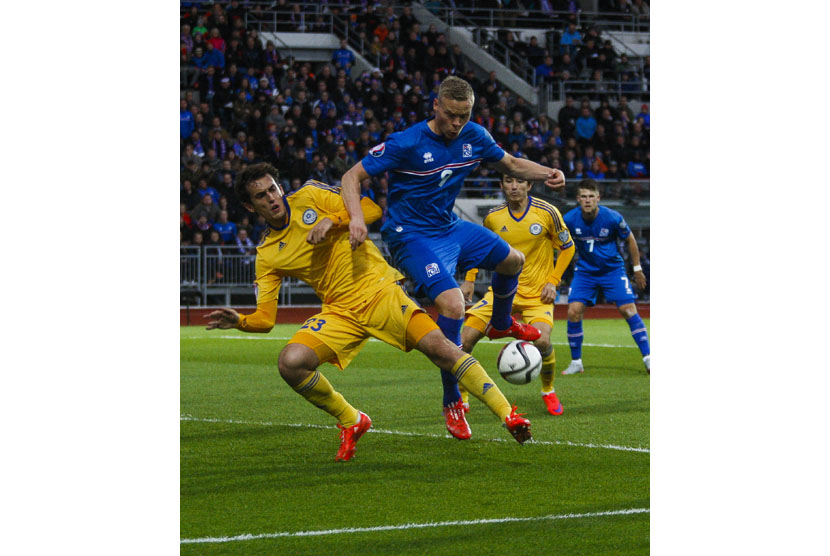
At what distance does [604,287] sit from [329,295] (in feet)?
13.7

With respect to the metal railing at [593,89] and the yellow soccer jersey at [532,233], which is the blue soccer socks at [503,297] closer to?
the yellow soccer jersey at [532,233]

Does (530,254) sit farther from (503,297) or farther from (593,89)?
(593,89)

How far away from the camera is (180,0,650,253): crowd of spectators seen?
688 inches

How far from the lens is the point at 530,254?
738 cm

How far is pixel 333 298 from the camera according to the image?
5.26 metres

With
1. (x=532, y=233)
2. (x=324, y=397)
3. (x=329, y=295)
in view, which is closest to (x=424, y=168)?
(x=329, y=295)

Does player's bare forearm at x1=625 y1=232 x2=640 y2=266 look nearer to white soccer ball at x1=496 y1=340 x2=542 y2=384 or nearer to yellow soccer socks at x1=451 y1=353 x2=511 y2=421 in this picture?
white soccer ball at x1=496 y1=340 x2=542 y2=384

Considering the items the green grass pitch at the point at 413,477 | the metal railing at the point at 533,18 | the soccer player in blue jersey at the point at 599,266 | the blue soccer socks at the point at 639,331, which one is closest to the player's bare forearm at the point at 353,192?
the green grass pitch at the point at 413,477

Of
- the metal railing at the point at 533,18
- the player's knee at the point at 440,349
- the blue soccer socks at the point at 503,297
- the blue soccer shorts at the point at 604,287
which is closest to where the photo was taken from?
the player's knee at the point at 440,349

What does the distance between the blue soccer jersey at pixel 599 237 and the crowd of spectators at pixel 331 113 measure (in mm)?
8152

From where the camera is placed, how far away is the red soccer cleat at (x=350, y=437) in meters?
5.15

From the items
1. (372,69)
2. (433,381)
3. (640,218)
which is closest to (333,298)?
(433,381)

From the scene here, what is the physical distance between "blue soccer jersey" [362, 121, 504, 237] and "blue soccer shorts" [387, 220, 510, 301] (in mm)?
56

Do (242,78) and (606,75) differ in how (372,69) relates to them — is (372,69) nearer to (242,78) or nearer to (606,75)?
(242,78)
